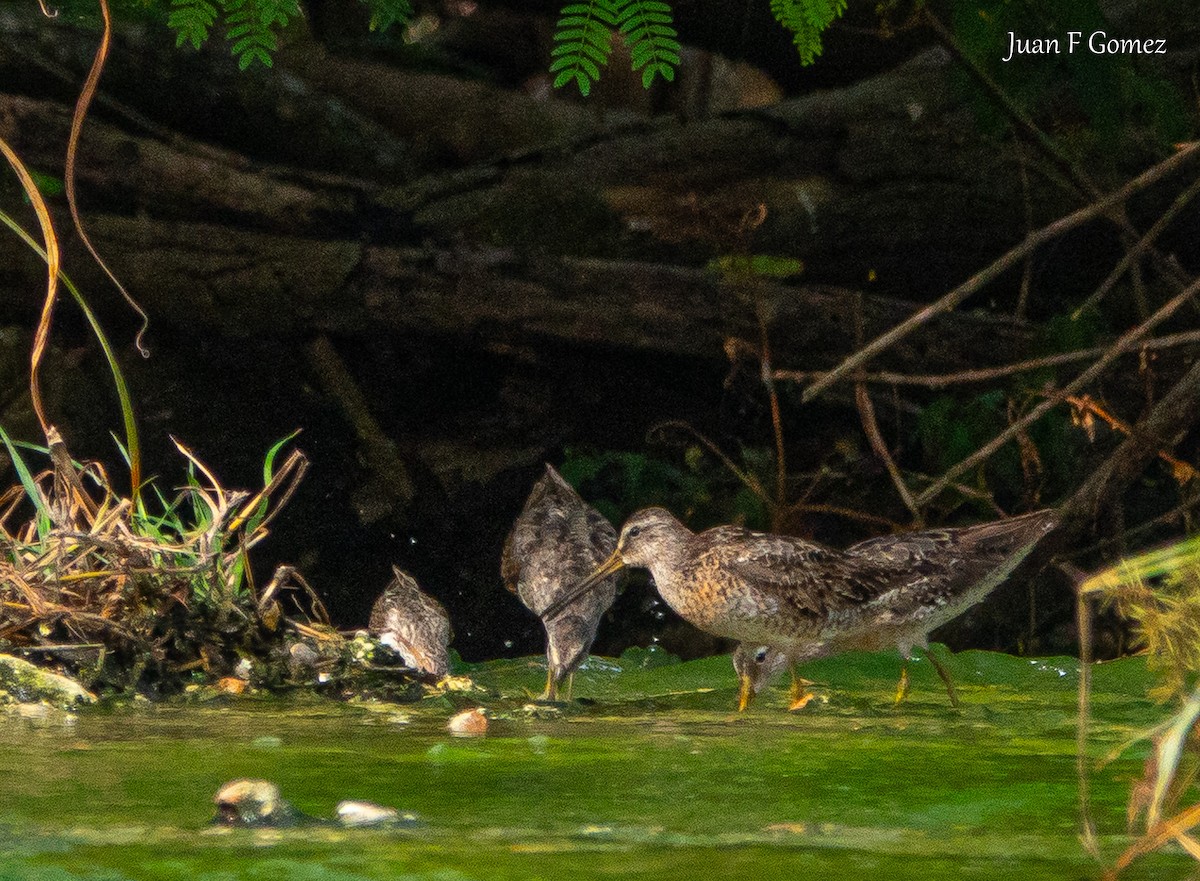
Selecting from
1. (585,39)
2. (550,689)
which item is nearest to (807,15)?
(585,39)

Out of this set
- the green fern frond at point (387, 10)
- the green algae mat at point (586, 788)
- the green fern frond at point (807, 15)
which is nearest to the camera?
the green algae mat at point (586, 788)

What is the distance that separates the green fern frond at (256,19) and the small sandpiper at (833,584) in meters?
2.69

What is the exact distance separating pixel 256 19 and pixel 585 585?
290 centimetres

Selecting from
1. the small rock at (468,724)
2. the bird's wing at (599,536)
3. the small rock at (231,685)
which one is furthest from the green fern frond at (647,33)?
the bird's wing at (599,536)

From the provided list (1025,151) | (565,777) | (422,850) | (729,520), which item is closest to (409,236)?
(729,520)

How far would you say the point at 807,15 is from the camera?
5.11 metres

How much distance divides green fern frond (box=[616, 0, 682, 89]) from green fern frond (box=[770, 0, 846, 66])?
53cm

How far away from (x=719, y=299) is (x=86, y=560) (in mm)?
3324

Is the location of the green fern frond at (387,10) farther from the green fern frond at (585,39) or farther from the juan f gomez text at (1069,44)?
the juan f gomez text at (1069,44)

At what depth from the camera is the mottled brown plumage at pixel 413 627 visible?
19.4 ft

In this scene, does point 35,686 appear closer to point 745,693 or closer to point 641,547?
point 745,693

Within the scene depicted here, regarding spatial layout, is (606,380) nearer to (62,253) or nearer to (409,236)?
(409,236)

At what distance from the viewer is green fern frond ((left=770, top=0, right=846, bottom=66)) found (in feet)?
16.6

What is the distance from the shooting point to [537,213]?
8.23m
